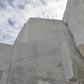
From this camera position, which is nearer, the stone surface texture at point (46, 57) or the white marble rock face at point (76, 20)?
the stone surface texture at point (46, 57)

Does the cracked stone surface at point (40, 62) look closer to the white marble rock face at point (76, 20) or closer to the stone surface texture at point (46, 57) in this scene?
the stone surface texture at point (46, 57)

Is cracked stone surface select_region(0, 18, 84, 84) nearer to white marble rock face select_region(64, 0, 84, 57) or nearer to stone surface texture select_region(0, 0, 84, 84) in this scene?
stone surface texture select_region(0, 0, 84, 84)

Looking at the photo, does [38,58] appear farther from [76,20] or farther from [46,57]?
[76,20]

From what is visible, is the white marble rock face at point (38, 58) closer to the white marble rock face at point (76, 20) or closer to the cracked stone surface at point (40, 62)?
the cracked stone surface at point (40, 62)

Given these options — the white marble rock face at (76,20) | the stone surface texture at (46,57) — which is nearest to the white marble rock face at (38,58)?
the stone surface texture at (46,57)

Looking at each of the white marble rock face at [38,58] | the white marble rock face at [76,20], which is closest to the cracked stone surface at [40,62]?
the white marble rock face at [38,58]

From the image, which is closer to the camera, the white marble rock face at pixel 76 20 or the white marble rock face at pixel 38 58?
the white marble rock face at pixel 38 58

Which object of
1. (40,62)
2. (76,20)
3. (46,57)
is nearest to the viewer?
(40,62)

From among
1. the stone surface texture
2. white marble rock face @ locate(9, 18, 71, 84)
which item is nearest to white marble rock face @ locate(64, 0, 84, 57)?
the stone surface texture

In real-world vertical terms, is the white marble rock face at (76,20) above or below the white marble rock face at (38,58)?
above

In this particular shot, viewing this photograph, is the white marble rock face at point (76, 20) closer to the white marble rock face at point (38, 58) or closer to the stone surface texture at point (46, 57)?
the stone surface texture at point (46, 57)

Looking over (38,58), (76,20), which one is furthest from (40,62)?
(76,20)

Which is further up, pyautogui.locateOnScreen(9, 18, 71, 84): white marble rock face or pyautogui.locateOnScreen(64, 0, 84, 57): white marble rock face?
pyautogui.locateOnScreen(64, 0, 84, 57): white marble rock face

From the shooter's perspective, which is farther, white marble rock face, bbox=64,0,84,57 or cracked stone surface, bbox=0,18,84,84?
white marble rock face, bbox=64,0,84,57
